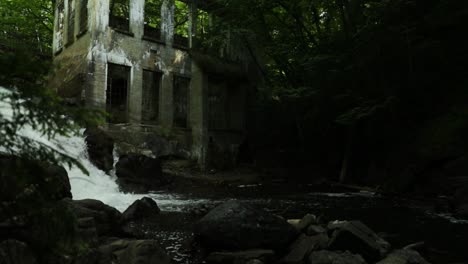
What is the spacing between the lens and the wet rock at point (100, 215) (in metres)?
5.52

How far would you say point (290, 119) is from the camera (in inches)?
791

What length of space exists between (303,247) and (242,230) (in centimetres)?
97

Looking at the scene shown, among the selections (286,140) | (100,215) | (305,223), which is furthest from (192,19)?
(100,215)

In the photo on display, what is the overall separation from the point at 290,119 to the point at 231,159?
4.13 metres

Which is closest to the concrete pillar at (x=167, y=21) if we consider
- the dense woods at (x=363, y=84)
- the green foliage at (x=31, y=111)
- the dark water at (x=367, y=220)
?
the dense woods at (x=363, y=84)

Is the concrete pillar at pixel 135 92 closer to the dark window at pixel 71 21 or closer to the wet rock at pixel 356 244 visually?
the dark window at pixel 71 21

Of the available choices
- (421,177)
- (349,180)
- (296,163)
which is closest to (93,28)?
(296,163)

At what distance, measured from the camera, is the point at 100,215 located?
5711 millimetres

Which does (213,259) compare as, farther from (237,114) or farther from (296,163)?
(237,114)

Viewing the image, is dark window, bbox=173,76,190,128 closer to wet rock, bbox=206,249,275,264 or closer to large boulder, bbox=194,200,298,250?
large boulder, bbox=194,200,298,250

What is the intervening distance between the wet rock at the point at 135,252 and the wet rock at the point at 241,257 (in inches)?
29.5

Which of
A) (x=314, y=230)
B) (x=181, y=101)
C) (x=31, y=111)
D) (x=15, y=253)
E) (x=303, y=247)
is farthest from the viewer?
(x=181, y=101)

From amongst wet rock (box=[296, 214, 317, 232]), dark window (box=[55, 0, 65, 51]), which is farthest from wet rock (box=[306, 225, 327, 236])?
dark window (box=[55, 0, 65, 51])

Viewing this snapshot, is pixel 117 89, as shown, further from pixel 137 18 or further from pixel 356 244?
pixel 356 244
